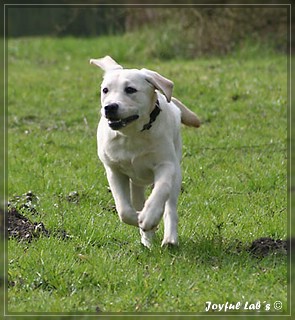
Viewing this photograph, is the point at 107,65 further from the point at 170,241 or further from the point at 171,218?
the point at 170,241

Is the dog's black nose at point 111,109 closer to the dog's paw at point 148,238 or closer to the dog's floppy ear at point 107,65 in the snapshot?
the dog's floppy ear at point 107,65

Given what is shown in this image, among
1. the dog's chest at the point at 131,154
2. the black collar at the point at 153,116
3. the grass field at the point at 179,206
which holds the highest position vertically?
the black collar at the point at 153,116

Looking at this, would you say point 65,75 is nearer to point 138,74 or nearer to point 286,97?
point 286,97

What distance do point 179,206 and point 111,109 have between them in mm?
1678

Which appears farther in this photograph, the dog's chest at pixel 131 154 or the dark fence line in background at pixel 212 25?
the dark fence line in background at pixel 212 25

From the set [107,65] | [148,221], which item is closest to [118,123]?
[148,221]

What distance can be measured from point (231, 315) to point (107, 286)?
0.75m

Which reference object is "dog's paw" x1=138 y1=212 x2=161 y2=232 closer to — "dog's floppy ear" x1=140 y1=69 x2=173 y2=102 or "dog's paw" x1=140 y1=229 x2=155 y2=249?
"dog's paw" x1=140 y1=229 x2=155 y2=249

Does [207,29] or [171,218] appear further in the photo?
[207,29]

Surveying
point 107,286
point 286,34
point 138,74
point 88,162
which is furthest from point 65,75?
point 107,286

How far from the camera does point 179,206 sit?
6562 mm

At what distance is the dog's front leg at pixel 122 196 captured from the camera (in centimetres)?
530

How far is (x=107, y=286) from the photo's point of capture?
4660mm

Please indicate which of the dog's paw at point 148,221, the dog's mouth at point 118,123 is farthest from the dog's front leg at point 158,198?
the dog's mouth at point 118,123
